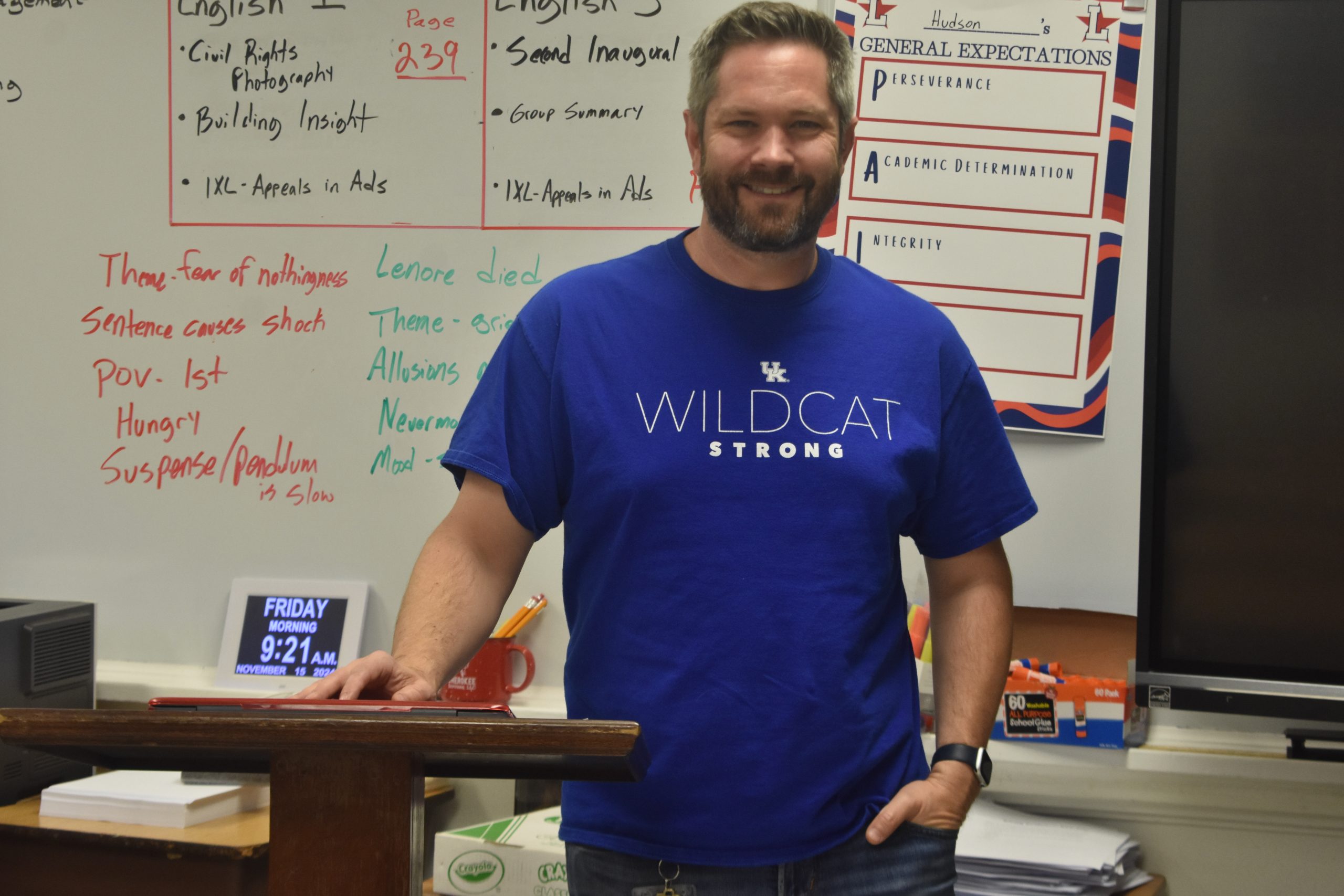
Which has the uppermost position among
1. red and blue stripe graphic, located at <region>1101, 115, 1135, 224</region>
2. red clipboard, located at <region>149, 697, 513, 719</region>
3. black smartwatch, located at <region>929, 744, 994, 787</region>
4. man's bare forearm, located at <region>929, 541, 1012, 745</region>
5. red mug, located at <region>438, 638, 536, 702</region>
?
red and blue stripe graphic, located at <region>1101, 115, 1135, 224</region>

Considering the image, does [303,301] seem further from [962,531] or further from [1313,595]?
[1313,595]

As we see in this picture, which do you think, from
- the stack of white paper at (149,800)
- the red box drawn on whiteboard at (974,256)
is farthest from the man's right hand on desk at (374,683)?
the red box drawn on whiteboard at (974,256)

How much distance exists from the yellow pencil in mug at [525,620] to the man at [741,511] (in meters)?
0.89

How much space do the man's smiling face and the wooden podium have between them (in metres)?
0.67

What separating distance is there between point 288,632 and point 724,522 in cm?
137

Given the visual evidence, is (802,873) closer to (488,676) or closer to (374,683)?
(374,683)

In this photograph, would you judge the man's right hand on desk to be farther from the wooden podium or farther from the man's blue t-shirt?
the man's blue t-shirt

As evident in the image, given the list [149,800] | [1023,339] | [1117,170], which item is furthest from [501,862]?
[1117,170]

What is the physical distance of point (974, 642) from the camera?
1476 mm

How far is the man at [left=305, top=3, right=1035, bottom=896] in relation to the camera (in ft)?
4.15

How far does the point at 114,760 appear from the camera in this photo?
0.94 m

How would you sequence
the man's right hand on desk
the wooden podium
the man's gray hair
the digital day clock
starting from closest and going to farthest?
the wooden podium, the man's right hand on desk, the man's gray hair, the digital day clock

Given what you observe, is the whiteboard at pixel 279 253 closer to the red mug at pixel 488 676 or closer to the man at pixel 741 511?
the red mug at pixel 488 676

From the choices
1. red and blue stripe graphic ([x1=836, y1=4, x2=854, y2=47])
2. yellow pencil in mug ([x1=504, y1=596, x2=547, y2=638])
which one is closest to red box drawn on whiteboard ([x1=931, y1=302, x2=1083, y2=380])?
red and blue stripe graphic ([x1=836, y1=4, x2=854, y2=47])
